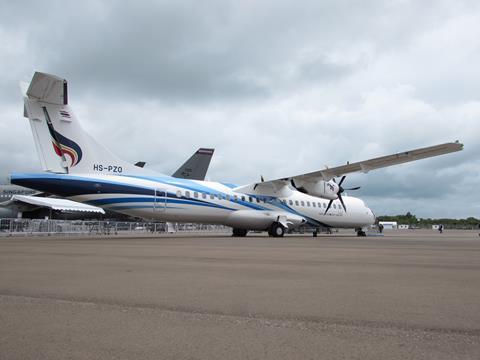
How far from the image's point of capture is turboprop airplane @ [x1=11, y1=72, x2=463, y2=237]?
762 inches

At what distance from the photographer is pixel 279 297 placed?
5.13 meters

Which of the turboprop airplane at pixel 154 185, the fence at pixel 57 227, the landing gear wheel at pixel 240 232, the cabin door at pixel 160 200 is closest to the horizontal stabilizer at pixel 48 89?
the turboprop airplane at pixel 154 185

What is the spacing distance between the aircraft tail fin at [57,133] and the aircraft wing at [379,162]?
11895 mm

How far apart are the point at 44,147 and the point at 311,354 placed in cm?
1942

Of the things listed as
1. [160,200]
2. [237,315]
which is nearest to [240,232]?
[160,200]

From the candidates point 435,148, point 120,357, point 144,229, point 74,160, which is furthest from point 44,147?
point 144,229

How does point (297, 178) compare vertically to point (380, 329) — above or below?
above

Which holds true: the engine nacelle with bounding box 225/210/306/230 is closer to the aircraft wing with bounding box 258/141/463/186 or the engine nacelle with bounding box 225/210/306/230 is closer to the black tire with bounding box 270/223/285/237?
the black tire with bounding box 270/223/285/237

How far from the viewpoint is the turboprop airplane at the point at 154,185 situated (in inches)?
762

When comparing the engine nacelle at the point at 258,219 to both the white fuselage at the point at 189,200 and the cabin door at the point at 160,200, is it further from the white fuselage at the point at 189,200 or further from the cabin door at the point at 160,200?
the cabin door at the point at 160,200

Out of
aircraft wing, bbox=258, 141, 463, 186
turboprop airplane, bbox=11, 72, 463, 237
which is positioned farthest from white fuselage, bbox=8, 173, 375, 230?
aircraft wing, bbox=258, 141, 463, 186

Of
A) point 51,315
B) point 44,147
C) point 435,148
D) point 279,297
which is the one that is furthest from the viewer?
point 435,148

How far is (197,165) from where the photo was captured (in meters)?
46.2

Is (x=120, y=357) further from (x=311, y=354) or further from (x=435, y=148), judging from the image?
(x=435, y=148)
